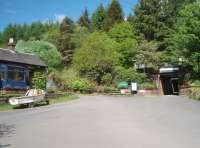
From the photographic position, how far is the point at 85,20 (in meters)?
95.8

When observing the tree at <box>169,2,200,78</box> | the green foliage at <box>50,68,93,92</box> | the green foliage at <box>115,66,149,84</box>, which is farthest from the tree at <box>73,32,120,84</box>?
the tree at <box>169,2,200,78</box>

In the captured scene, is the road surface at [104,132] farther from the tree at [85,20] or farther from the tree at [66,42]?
the tree at [85,20]

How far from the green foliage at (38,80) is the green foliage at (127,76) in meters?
13.5

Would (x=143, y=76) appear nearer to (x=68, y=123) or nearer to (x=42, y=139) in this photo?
(x=68, y=123)

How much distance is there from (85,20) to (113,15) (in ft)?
→ 55.5

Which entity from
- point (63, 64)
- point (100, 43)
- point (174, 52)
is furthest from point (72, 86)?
point (63, 64)

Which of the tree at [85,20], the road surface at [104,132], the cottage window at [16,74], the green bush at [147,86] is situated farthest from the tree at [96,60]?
the tree at [85,20]

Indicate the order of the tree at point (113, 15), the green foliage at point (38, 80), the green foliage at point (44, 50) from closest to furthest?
the green foliage at point (38, 80)
the green foliage at point (44, 50)
the tree at point (113, 15)

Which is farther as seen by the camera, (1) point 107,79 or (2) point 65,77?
(2) point 65,77

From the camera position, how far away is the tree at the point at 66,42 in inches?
2830

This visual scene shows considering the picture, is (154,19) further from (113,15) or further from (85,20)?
(85,20)

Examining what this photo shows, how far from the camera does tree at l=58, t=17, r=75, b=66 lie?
7188 centimetres

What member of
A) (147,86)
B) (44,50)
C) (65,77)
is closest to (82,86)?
(65,77)

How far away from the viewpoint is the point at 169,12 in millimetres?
62406
